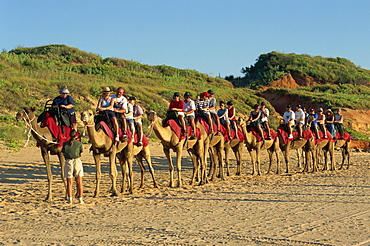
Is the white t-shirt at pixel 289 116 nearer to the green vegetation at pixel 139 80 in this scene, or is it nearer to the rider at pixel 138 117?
the rider at pixel 138 117

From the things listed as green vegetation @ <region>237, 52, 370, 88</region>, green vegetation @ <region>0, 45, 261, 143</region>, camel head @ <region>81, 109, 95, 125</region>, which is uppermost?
green vegetation @ <region>237, 52, 370, 88</region>

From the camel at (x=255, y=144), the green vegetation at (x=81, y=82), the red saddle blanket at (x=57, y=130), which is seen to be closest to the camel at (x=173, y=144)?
the red saddle blanket at (x=57, y=130)

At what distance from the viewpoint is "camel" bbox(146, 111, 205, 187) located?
1489 cm

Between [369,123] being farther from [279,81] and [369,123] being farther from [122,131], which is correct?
[122,131]

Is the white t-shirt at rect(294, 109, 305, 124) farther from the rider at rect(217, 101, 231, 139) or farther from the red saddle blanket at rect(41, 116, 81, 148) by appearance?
the red saddle blanket at rect(41, 116, 81, 148)

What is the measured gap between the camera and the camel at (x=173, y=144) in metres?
14.9

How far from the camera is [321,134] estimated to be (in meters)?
23.6

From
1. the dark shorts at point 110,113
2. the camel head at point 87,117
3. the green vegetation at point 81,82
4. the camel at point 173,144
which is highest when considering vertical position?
the green vegetation at point 81,82

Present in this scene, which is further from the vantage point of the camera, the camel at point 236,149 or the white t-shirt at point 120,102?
the camel at point 236,149

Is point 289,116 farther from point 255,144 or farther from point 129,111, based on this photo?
point 129,111

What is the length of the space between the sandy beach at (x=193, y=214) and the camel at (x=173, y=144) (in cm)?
90

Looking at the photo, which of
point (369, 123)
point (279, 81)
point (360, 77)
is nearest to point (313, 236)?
point (369, 123)

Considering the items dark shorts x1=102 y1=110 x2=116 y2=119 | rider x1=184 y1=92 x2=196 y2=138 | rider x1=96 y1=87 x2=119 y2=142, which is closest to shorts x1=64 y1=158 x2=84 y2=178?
rider x1=96 y1=87 x2=119 y2=142

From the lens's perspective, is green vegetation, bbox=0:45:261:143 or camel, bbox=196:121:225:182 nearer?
camel, bbox=196:121:225:182
